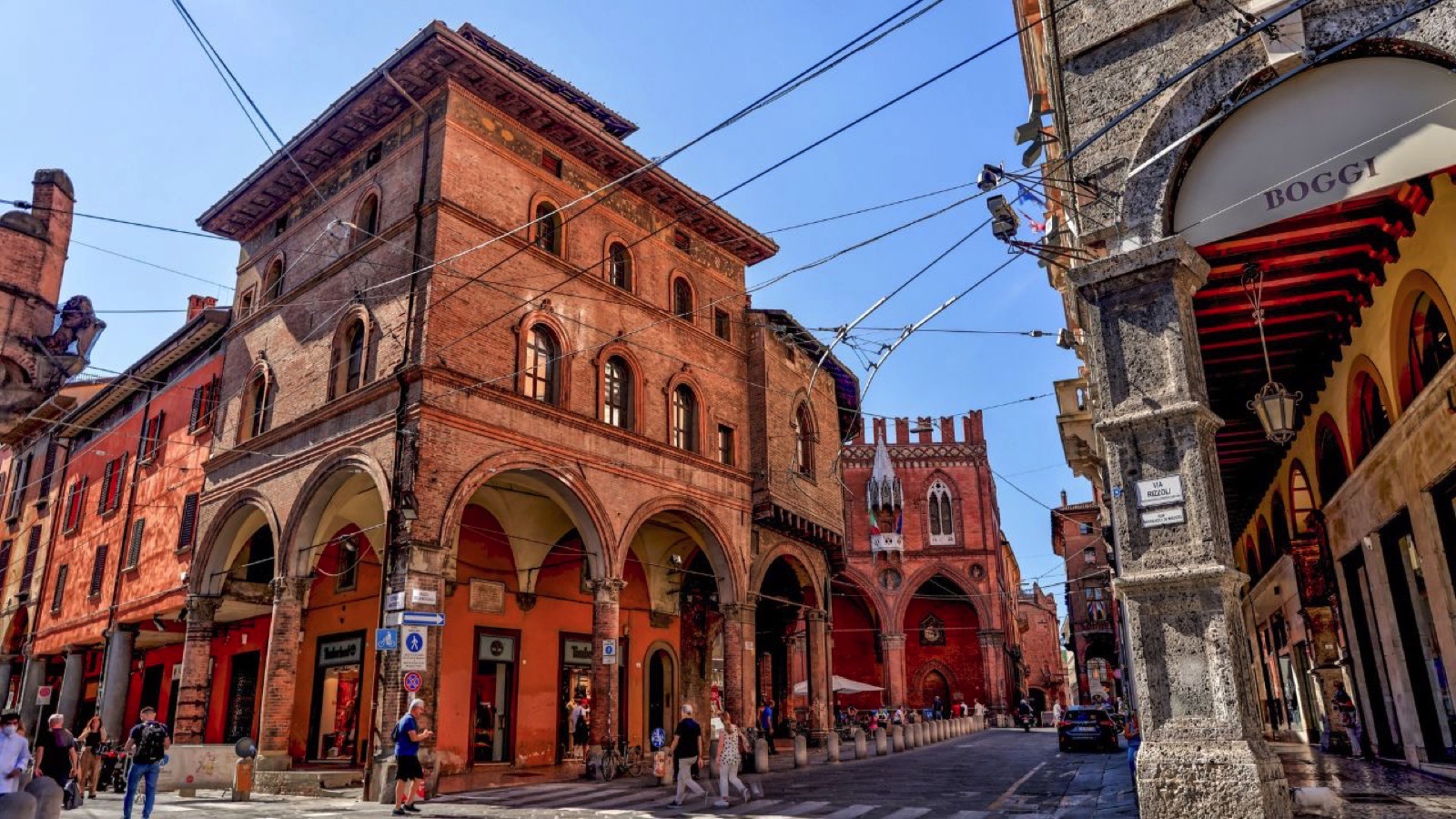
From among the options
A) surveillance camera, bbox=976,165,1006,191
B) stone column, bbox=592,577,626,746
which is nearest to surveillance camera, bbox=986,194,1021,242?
surveillance camera, bbox=976,165,1006,191

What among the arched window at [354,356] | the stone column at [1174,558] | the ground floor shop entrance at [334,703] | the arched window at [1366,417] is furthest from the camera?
the ground floor shop entrance at [334,703]

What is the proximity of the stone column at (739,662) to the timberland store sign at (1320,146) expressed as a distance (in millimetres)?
15624

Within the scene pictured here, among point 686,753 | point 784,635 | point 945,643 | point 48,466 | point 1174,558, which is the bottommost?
point 686,753

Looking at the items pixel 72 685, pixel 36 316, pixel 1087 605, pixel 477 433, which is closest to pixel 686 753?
pixel 477 433

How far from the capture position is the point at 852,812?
34.0ft

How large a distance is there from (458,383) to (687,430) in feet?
22.4

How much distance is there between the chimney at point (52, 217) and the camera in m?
26.1

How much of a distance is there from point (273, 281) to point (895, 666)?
→ 32518mm

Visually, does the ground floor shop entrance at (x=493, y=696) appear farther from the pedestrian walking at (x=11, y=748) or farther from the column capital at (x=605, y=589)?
the pedestrian walking at (x=11, y=748)

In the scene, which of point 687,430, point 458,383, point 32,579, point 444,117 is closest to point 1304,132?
point 458,383

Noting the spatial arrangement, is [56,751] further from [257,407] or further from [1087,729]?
[1087,729]

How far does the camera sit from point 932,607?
45.0m

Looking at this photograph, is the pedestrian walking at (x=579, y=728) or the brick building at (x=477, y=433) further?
the pedestrian walking at (x=579, y=728)

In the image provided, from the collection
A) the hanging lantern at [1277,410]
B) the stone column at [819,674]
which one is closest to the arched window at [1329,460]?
the hanging lantern at [1277,410]
